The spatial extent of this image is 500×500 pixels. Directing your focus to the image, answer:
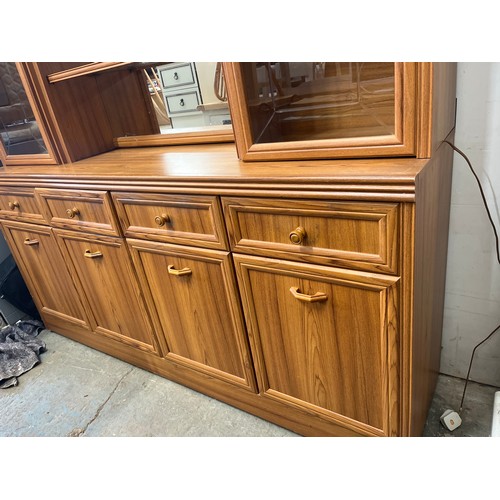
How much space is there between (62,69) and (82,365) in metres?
1.32

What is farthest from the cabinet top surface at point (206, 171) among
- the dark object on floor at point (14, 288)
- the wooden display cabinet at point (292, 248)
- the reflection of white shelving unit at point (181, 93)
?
the dark object on floor at point (14, 288)

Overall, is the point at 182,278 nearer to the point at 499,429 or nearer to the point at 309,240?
the point at 309,240

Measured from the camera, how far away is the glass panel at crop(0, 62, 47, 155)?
1583 mm

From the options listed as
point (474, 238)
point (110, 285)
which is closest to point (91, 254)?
point (110, 285)

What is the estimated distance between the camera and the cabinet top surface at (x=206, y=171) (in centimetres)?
76

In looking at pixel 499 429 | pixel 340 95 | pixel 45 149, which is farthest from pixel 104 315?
pixel 499 429

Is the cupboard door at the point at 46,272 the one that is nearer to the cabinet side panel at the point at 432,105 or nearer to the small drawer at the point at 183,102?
the small drawer at the point at 183,102

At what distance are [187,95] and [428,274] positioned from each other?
104 centimetres

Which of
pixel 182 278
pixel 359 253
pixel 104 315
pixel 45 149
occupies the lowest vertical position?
pixel 104 315

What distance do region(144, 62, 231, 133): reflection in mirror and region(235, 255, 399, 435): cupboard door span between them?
631 millimetres

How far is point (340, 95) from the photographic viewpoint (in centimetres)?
96

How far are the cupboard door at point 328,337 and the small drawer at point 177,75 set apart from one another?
74 cm

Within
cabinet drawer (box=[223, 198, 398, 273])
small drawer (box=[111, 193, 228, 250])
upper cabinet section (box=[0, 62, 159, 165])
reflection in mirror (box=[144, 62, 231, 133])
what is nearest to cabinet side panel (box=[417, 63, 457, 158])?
cabinet drawer (box=[223, 198, 398, 273])
